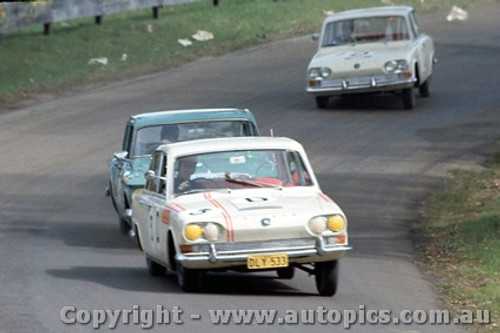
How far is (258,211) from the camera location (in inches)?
447

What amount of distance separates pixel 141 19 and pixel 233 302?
968 inches

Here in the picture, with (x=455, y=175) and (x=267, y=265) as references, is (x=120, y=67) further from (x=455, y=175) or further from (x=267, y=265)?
(x=267, y=265)

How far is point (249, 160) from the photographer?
1246 centimetres

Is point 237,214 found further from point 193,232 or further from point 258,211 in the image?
point 193,232

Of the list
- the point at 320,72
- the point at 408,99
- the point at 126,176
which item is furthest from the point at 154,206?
the point at 408,99

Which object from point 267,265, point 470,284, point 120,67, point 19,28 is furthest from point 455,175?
point 19,28

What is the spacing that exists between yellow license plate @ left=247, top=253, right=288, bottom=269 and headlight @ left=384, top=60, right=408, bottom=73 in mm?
13553

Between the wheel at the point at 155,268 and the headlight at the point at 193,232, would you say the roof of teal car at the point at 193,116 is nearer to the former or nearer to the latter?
the wheel at the point at 155,268

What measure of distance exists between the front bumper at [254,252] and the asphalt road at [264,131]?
31 cm

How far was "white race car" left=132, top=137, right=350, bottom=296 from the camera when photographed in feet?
36.8

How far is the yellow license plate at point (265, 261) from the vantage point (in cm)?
1113

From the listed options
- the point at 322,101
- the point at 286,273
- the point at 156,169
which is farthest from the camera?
the point at 322,101

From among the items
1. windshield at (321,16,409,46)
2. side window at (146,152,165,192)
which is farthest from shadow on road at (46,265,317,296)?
windshield at (321,16,409,46)

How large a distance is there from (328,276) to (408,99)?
14.0 meters
